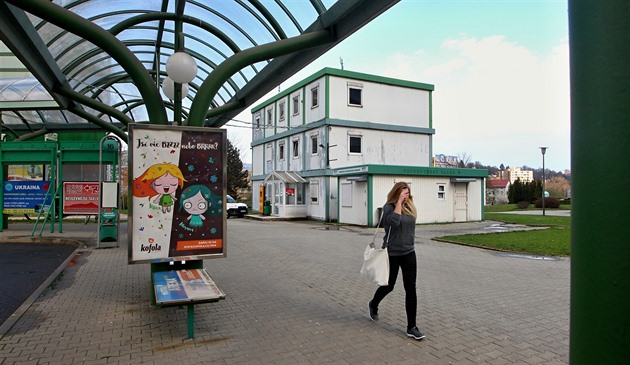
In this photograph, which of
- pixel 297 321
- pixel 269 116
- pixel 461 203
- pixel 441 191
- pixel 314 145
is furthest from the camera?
pixel 269 116

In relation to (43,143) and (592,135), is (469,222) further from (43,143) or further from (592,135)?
(592,135)

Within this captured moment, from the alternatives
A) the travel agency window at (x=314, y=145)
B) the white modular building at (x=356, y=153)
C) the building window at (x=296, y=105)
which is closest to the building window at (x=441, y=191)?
the white modular building at (x=356, y=153)

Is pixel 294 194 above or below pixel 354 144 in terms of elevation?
below

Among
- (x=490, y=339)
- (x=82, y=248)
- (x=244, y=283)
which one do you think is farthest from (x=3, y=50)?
(x=490, y=339)

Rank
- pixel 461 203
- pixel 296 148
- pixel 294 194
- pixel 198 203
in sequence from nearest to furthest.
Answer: pixel 198 203 < pixel 461 203 < pixel 294 194 < pixel 296 148

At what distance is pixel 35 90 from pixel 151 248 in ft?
37.2

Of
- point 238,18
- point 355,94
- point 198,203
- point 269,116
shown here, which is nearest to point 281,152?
point 269,116

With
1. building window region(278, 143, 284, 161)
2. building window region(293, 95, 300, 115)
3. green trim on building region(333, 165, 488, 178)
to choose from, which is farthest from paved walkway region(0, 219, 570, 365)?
building window region(278, 143, 284, 161)

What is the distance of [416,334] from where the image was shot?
191 inches

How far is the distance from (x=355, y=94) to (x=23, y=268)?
2088 centimetres

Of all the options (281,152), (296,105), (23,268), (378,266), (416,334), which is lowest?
(23,268)

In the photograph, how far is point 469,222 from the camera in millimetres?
23625

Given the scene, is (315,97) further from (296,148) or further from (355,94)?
(296,148)

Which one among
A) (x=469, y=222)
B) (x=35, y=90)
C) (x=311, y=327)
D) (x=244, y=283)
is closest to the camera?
(x=311, y=327)
